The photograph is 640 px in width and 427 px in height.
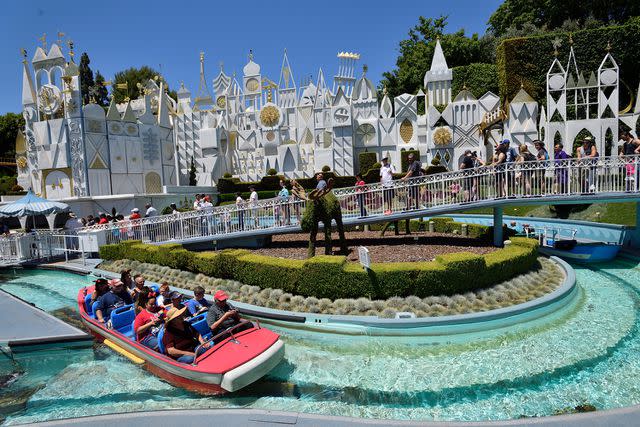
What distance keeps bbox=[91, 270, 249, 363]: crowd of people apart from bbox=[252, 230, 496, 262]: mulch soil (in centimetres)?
495

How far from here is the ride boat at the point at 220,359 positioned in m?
6.00

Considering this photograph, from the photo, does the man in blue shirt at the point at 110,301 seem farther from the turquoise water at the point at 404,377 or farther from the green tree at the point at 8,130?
the green tree at the point at 8,130

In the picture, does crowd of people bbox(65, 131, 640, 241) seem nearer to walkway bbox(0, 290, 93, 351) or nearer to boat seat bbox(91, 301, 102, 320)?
boat seat bbox(91, 301, 102, 320)

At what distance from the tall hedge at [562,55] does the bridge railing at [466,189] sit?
77.6ft

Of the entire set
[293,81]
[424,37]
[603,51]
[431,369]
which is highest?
[424,37]

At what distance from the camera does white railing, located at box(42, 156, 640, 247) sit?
12195 millimetres

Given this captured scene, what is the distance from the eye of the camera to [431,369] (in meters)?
6.82

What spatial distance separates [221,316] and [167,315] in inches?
36.6

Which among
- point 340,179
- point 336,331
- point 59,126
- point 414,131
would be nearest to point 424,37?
point 414,131

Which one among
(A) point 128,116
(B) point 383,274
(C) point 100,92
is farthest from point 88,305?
(C) point 100,92

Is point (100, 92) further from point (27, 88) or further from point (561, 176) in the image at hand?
point (561, 176)

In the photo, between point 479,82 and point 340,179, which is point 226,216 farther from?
point 479,82

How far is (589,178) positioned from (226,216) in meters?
12.4

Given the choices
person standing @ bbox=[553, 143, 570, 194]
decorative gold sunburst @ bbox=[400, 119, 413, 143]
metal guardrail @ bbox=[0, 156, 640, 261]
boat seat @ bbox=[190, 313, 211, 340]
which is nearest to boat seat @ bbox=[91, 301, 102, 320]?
boat seat @ bbox=[190, 313, 211, 340]
